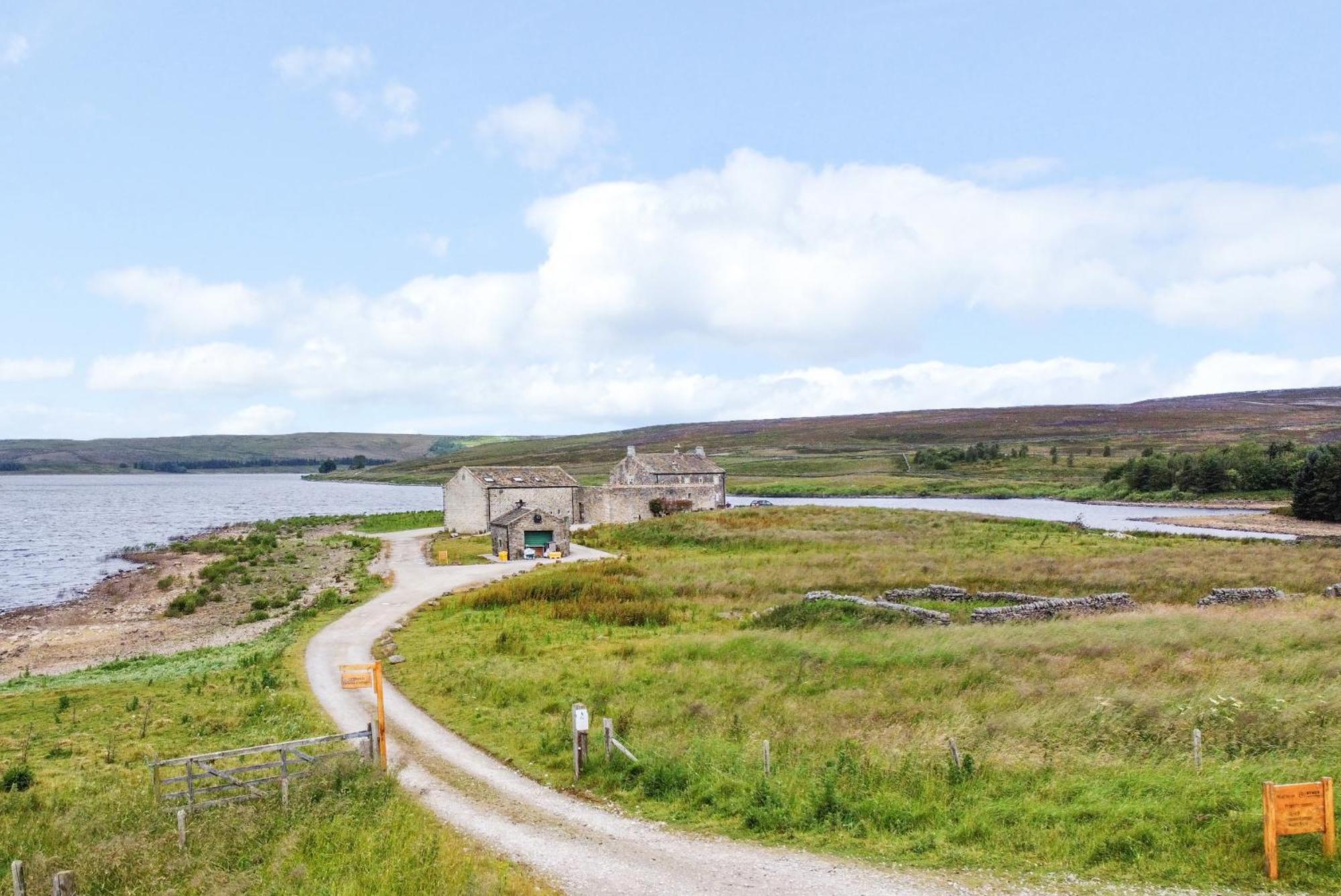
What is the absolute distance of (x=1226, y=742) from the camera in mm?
15336

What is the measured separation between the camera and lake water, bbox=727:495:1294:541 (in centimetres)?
7338

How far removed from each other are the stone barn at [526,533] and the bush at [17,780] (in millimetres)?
37692

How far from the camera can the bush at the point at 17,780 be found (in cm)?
1683

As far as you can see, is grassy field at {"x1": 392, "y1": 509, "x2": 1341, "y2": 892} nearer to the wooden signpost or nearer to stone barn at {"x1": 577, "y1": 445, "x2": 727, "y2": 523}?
the wooden signpost

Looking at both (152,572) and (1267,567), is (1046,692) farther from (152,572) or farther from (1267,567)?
(152,572)

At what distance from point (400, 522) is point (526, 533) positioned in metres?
37.1

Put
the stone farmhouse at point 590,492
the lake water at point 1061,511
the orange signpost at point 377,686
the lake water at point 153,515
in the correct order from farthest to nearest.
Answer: the lake water at point 1061,511, the stone farmhouse at point 590,492, the lake water at point 153,515, the orange signpost at point 377,686

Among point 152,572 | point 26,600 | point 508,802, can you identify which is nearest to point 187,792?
point 508,802

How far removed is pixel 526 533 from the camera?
5625cm

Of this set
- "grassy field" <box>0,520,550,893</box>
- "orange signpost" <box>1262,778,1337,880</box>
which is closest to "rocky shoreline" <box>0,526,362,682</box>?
"grassy field" <box>0,520,550,893</box>

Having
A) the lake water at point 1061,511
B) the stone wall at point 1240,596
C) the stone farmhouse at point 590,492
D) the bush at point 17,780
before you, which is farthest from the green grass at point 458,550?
the stone wall at point 1240,596

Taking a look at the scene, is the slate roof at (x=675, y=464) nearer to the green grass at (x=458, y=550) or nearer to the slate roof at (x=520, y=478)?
the slate roof at (x=520, y=478)

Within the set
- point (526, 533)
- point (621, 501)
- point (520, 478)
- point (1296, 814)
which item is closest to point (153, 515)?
point (520, 478)

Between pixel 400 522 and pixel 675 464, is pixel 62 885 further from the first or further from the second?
pixel 400 522
